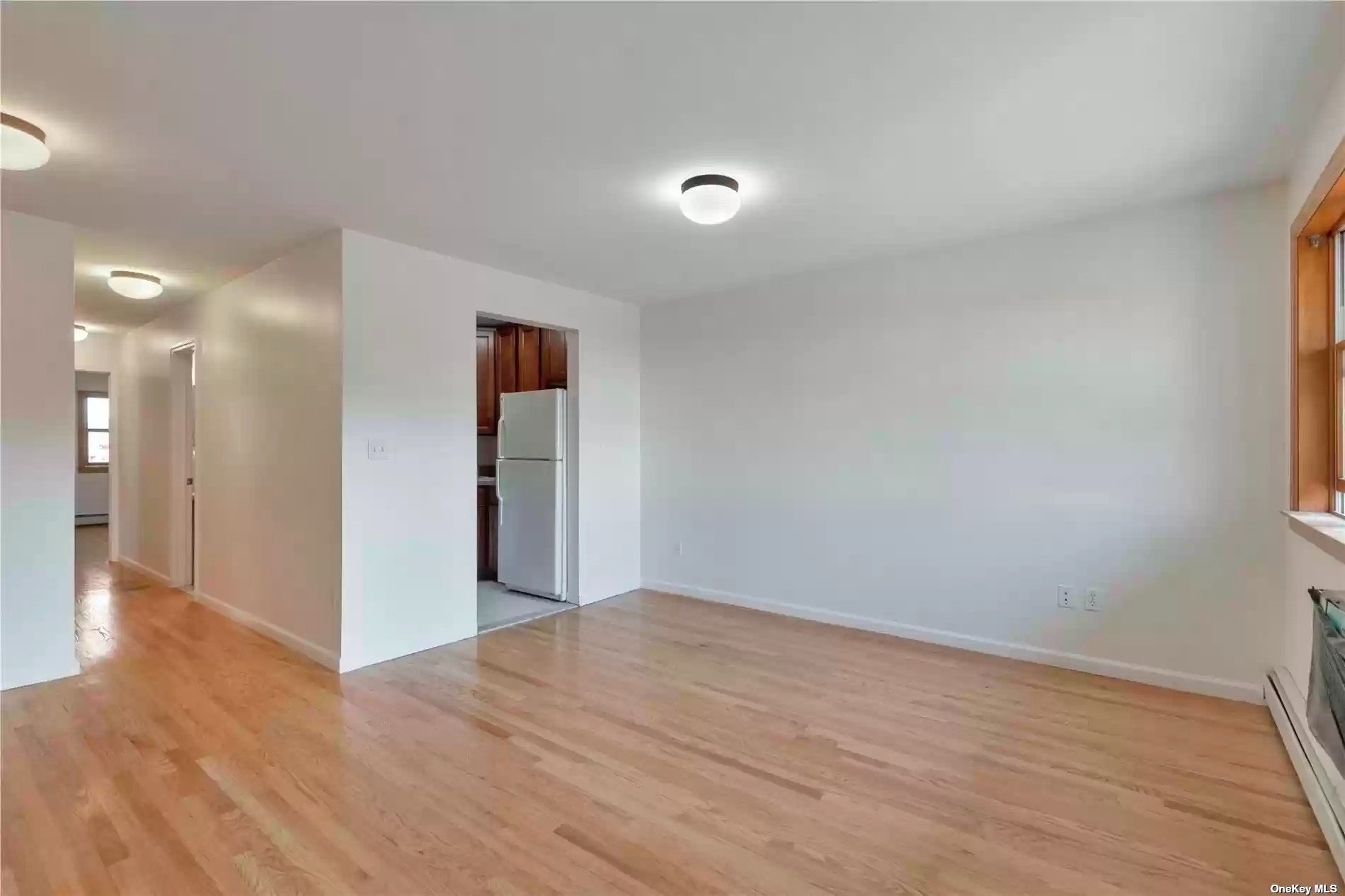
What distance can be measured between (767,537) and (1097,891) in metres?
2.92

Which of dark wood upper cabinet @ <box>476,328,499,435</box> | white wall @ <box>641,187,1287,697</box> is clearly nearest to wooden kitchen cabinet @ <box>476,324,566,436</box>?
dark wood upper cabinet @ <box>476,328,499,435</box>

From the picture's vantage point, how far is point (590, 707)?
284cm

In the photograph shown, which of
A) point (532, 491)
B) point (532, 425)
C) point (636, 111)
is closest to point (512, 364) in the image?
point (532, 425)

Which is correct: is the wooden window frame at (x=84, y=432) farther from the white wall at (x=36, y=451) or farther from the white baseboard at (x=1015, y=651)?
the white baseboard at (x=1015, y=651)

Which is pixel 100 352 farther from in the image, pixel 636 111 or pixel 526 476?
pixel 636 111

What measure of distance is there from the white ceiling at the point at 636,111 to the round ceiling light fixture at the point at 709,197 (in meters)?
0.09

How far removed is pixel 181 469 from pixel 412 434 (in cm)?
293

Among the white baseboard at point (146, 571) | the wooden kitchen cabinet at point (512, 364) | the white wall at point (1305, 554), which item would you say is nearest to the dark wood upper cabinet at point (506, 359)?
the wooden kitchen cabinet at point (512, 364)

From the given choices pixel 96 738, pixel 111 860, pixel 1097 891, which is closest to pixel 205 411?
pixel 96 738

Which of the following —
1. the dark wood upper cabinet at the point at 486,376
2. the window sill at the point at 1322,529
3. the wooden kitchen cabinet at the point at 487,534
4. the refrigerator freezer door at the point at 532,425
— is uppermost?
the dark wood upper cabinet at the point at 486,376

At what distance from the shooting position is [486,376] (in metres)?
5.58

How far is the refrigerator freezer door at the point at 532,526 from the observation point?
15.4 ft

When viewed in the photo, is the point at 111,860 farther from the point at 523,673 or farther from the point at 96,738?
the point at 523,673

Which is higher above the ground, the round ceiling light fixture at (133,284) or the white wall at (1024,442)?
the round ceiling light fixture at (133,284)
